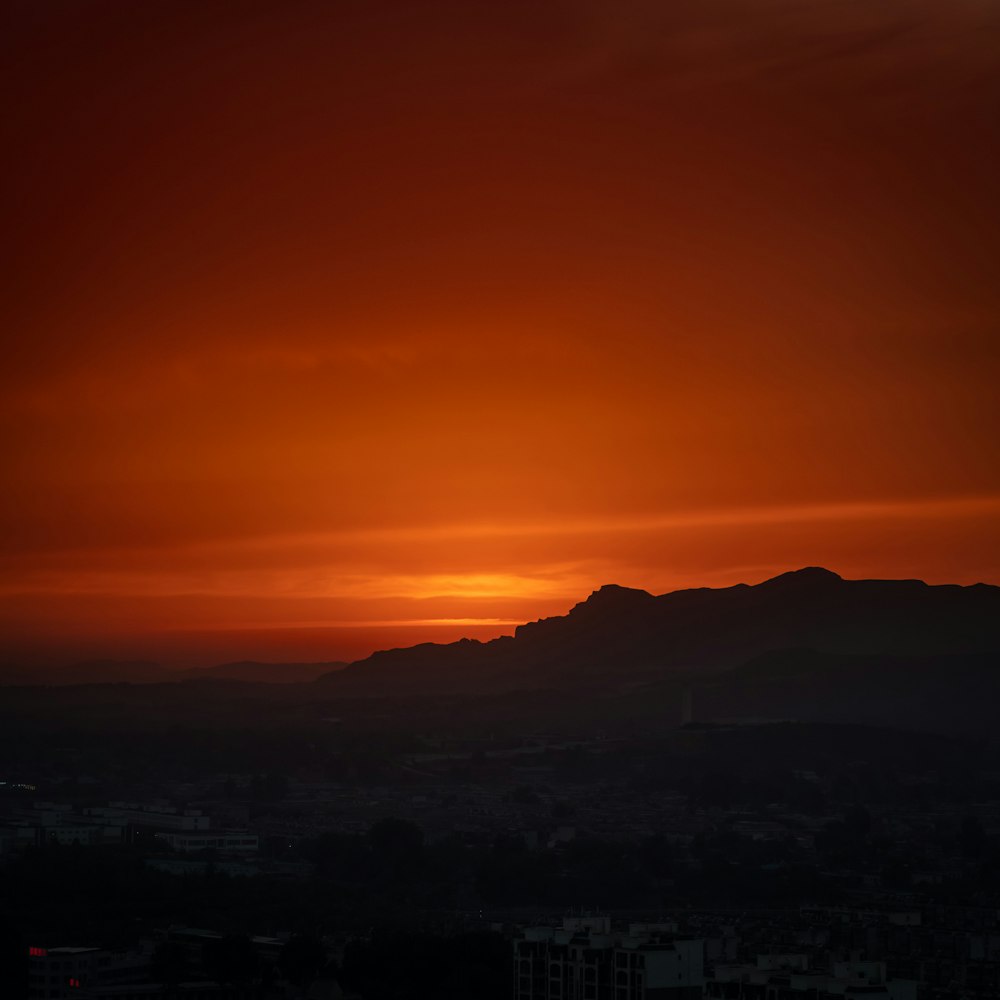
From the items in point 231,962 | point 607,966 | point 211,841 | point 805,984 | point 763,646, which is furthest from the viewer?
point 763,646

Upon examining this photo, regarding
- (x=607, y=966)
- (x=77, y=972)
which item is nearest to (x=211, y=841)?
(x=77, y=972)

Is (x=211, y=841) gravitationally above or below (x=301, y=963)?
above

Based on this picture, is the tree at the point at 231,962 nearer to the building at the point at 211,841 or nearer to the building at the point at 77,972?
the building at the point at 77,972

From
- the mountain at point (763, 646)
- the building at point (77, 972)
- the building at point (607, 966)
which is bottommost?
the building at point (77, 972)

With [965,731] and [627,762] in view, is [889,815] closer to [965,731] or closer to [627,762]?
[627,762]

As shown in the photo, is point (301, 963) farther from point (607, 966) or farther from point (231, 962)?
point (607, 966)

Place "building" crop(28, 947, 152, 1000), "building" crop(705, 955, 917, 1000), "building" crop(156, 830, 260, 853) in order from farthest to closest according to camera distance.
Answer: "building" crop(156, 830, 260, 853) < "building" crop(28, 947, 152, 1000) < "building" crop(705, 955, 917, 1000)

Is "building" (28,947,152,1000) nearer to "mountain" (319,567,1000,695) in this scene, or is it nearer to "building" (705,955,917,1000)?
"building" (705,955,917,1000)

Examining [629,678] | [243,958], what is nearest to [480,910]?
[243,958]

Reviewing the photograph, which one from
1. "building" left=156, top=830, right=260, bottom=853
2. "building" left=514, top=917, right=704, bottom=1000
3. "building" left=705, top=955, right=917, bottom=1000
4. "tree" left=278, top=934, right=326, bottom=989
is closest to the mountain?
"building" left=156, top=830, right=260, bottom=853

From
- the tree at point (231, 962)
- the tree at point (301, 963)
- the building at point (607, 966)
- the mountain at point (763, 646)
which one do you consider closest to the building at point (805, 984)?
the building at point (607, 966)
